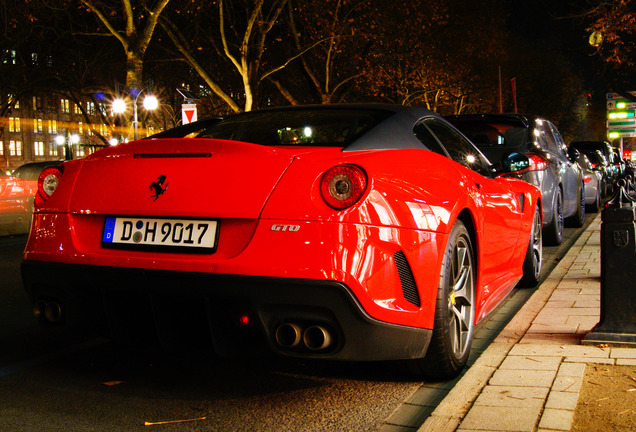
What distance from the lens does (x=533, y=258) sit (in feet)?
23.1

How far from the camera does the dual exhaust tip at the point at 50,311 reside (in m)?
3.84

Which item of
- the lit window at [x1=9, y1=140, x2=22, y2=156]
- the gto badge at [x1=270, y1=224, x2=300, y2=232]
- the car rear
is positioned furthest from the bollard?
the lit window at [x1=9, y1=140, x2=22, y2=156]

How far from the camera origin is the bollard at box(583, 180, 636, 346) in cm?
473

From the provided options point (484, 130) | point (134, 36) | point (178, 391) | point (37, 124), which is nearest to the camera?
point (178, 391)

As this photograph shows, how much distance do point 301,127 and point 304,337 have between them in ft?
4.80

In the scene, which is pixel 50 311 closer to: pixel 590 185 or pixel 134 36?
pixel 590 185

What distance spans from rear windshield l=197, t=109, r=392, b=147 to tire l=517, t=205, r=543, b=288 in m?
2.77

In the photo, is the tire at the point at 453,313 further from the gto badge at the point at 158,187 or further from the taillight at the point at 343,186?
the gto badge at the point at 158,187

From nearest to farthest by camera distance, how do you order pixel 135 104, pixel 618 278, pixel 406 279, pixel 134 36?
pixel 406 279 → pixel 618 278 → pixel 134 36 → pixel 135 104

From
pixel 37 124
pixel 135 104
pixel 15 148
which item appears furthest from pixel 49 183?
pixel 37 124

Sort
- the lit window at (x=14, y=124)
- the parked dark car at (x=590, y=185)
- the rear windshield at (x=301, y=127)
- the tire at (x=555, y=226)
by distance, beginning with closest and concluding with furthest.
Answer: the rear windshield at (x=301, y=127), the tire at (x=555, y=226), the parked dark car at (x=590, y=185), the lit window at (x=14, y=124)

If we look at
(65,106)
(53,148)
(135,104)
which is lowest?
(135,104)

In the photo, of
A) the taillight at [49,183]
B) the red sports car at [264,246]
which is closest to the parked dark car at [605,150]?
the red sports car at [264,246]

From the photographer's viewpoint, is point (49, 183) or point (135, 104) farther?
point (135, 104)
